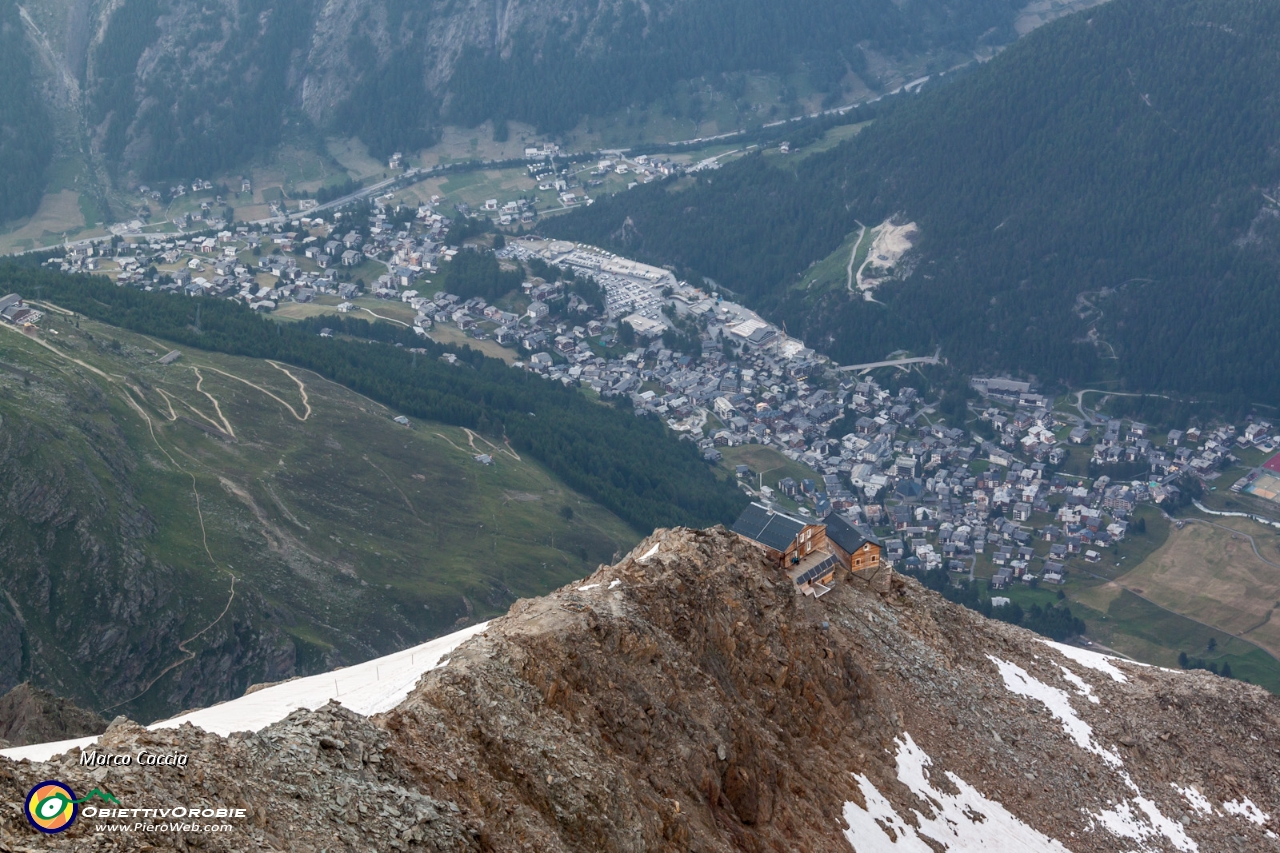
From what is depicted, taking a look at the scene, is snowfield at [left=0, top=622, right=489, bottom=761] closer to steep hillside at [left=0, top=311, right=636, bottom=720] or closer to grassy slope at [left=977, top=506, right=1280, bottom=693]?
steep hillside at [left=0, top=311, right=636, bottom=720]

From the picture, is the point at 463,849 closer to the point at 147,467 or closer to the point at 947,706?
the point at 947,706

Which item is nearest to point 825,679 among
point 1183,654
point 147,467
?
point 147,467

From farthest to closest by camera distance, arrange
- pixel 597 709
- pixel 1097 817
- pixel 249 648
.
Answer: pixel 249 648 → pixel 1097 817 → pixel 597 709

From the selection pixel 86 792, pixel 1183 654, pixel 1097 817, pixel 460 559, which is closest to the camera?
pixel 86 792

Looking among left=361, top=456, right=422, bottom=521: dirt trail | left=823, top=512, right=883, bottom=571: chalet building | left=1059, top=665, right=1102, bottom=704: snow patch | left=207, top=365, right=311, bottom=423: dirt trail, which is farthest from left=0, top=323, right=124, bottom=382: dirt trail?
left=1059, top=665, right=1102, bottom=704: snow patch

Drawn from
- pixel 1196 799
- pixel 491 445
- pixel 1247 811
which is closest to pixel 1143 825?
pixel 1196 799

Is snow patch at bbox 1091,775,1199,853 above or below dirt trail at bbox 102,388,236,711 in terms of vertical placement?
above

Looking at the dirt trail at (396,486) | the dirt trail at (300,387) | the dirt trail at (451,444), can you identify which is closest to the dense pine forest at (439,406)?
the dirt trail at (300,387)
